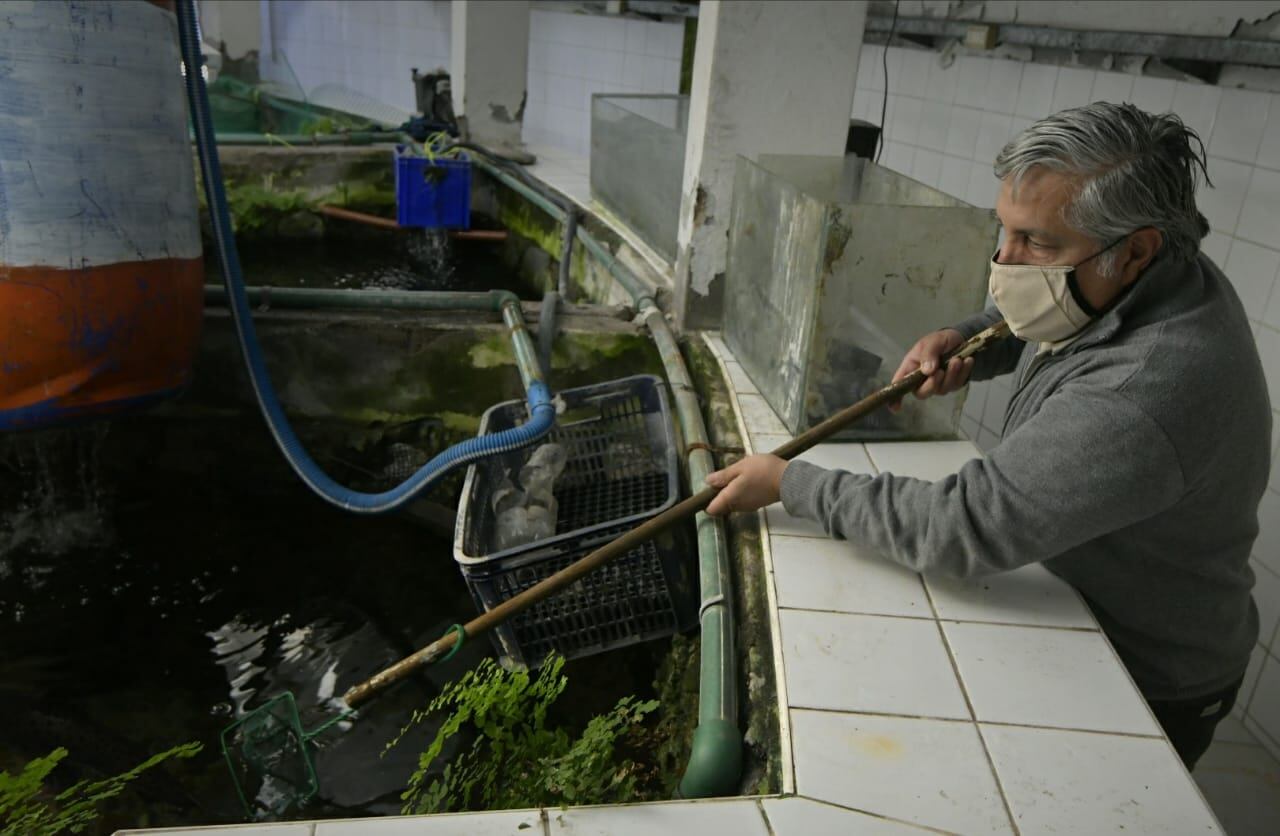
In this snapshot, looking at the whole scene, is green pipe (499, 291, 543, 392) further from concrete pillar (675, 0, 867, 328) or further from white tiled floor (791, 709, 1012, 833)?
white tiled floor (791, 709, 1012, 833)

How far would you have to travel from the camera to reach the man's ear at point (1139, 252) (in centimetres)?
160

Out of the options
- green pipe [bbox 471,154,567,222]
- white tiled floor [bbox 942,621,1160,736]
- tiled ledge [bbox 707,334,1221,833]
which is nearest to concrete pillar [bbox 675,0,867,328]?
tiled ledge [bbox 707,334,1221,833]

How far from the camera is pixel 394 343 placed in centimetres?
388

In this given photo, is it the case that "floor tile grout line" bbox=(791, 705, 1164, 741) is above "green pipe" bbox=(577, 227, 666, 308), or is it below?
below

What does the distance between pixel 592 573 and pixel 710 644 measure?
624 mm

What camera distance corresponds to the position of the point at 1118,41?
11.2 ft

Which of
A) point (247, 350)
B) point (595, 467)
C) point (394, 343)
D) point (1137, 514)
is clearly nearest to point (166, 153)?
point (247, 350)

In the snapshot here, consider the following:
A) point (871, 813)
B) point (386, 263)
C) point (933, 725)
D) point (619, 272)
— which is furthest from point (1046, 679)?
point (386, 263)

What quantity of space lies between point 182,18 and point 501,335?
1.62 metres

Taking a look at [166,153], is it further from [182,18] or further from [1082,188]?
[1082,188]

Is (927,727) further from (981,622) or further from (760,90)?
(760,90)

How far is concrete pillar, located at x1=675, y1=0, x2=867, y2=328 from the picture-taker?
3287mm

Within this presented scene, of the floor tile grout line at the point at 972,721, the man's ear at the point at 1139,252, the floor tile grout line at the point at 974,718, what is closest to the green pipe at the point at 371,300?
the floor tile grout line at the point at 974,718

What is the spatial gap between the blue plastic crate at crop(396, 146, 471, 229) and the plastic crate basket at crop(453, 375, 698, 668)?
3.00 metres
